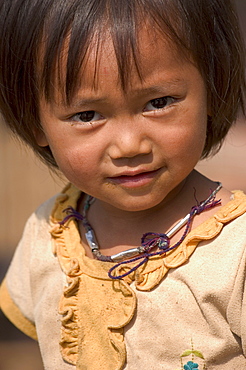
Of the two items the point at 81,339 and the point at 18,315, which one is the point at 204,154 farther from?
the point at 18,315

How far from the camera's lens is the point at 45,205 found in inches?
85.5

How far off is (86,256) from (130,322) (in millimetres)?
238

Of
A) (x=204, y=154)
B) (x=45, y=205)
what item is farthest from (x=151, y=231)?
(x=45, y=205)

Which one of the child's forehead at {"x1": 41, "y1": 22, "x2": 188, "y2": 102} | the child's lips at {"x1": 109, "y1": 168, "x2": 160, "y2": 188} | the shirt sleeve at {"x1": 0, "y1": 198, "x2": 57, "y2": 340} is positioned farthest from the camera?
the shirt sleeve at {"x1": 0, "y1": 198, "x2": 57, "y2": 340}

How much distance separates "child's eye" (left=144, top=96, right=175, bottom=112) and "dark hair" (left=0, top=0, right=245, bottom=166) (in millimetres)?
86

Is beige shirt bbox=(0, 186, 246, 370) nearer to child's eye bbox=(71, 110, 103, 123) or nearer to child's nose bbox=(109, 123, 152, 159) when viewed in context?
child's nose bbox=(109, 123, 152, 159)

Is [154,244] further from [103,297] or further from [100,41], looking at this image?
[100,41]

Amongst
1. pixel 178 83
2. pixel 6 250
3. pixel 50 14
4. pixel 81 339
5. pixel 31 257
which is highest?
pixel 50 14

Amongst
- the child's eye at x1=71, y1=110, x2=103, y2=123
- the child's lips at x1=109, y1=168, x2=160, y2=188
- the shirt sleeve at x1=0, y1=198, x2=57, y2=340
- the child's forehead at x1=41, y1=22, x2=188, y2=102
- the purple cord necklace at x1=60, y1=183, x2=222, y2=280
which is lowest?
the shirt sleeve at x1=0, y1=198, x2=57, y2=340

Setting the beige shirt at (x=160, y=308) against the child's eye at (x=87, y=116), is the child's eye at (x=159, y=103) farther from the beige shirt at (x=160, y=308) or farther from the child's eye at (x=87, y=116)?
the beige shirt at (x=160, y=308)

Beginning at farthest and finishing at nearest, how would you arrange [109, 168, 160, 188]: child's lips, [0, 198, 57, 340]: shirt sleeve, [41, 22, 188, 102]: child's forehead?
[0, 198, 57, 340]: shirt sleeve, [109, 168, 160, 188]: child's lips, [41, 22, 188, 102]: child's forehead

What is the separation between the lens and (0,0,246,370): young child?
1.55 metres

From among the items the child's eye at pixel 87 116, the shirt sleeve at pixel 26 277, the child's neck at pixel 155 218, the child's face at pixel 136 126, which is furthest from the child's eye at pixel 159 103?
the shirt sleeve at pixel 26 277

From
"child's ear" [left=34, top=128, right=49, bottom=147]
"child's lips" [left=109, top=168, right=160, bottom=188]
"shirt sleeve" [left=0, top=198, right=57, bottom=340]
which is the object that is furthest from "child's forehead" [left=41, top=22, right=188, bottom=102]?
"shirt sleeve" [left=0, top=198, right=57, bottom=340]
